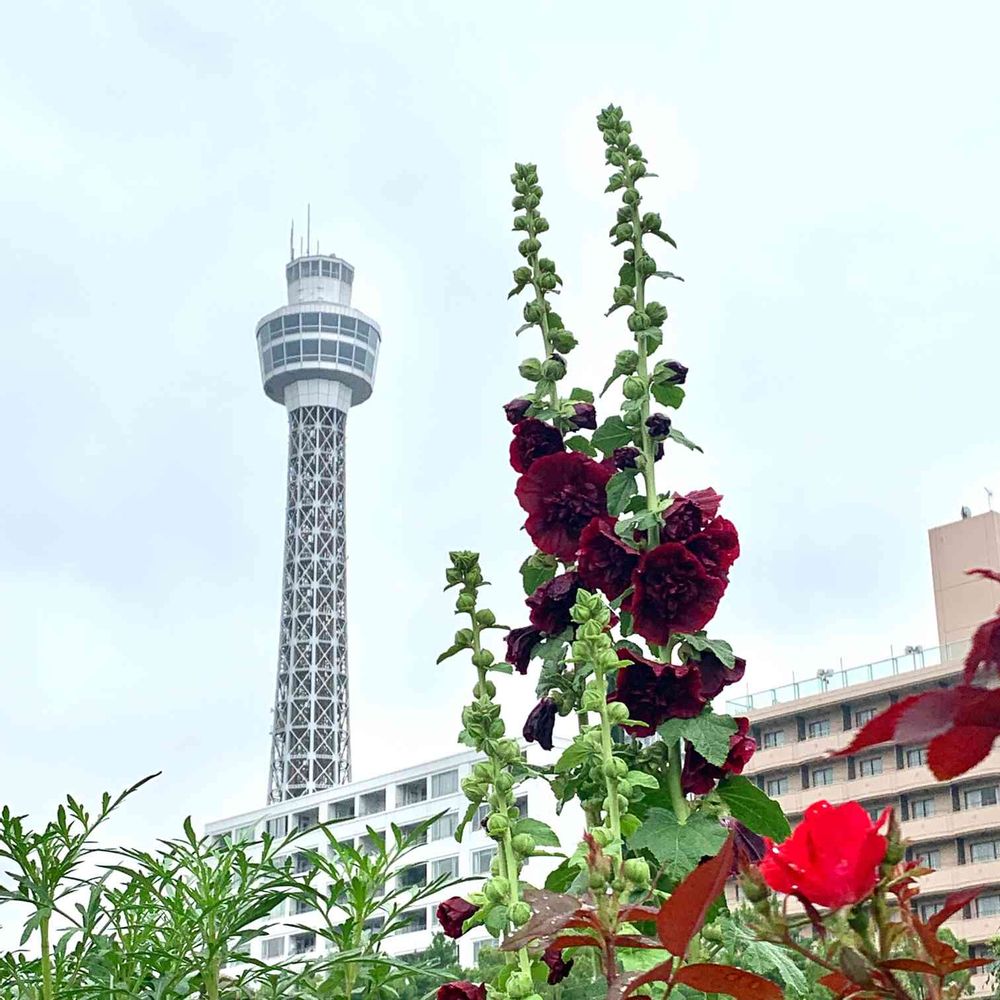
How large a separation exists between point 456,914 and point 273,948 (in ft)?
181

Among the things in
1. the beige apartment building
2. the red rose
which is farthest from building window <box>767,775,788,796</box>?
the red rose

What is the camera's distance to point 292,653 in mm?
65312

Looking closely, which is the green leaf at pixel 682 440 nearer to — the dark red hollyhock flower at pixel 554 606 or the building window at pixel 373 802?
the dark red hollyhock flower at pixel 554 606

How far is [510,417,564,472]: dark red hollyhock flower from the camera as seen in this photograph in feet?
7.44

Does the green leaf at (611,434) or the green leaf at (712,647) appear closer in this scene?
the green leaf at (712,647)

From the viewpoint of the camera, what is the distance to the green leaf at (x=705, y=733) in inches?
78.4

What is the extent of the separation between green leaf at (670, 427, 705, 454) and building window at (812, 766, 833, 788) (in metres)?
40.6

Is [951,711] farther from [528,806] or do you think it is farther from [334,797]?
[334,797]

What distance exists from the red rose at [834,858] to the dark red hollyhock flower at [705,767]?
1130 millimetres

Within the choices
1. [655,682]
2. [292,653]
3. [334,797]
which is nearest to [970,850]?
[334,797]

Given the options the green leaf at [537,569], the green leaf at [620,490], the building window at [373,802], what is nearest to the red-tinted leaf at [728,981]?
the green leaf at [620,490]

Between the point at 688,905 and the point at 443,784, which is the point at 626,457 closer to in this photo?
the point at 688,905

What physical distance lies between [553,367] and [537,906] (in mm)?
1225

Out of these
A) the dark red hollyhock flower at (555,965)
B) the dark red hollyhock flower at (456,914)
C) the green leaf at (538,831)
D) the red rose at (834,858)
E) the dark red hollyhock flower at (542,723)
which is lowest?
the red rose at (834,858)
